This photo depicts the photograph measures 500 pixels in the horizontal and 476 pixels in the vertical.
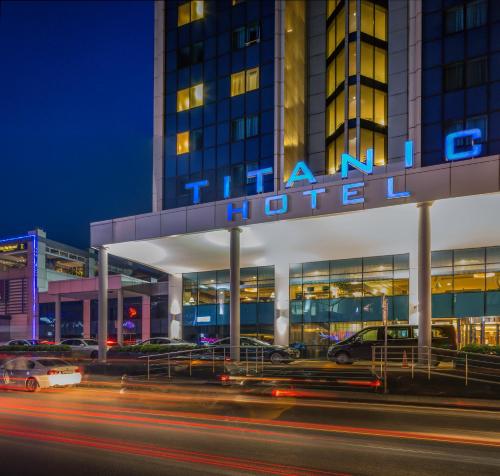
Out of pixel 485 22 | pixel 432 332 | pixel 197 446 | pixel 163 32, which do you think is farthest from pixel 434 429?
pixel 163 32

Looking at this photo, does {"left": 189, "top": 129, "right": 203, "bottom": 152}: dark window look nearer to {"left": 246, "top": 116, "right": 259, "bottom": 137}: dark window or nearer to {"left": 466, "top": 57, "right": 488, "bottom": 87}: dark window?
{"left": 246, "top": 116, "right": 259, "bottom": 137}: dark window

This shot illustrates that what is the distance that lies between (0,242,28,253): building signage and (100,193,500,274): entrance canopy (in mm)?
31891

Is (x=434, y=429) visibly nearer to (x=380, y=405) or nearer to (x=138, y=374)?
(x=380, y=405)

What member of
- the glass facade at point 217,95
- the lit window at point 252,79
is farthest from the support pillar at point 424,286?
the lit window at point 252,79

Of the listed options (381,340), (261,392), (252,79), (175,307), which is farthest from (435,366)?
(175,307)

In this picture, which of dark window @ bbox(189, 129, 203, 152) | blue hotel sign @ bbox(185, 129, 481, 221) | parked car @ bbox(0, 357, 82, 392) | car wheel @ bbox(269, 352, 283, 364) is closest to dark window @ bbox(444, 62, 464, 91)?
blue hotel sign @ bbox(185, 129, 481, 221)

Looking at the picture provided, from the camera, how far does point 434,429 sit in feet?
37.6

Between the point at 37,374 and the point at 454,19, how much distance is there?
1054 inches

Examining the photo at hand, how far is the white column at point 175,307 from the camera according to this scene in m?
40.8

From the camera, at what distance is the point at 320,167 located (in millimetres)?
37062

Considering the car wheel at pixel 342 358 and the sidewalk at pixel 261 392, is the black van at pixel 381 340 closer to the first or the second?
the car wheel at pixel 342 358

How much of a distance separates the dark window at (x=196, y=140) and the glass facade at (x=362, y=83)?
360 inches

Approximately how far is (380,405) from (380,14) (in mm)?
28052

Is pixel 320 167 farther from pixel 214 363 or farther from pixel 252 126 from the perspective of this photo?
pixel 214 363
